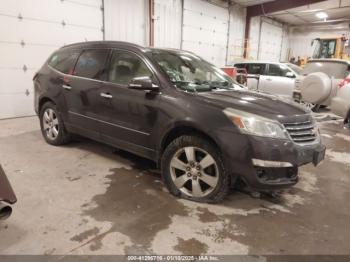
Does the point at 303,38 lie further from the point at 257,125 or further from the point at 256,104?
the point at 257,125

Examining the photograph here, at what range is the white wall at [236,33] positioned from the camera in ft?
43.5

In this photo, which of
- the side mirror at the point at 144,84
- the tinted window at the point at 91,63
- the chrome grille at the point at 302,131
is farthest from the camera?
the tinted window at the point at 91,63

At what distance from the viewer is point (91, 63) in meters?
3.62

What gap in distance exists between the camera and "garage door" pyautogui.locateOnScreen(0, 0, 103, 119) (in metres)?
6.11

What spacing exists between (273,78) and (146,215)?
834cm

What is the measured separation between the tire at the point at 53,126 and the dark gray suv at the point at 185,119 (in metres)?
0.27

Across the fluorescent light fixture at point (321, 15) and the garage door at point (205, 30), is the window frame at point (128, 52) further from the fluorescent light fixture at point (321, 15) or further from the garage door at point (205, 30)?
the fluorescent light fixture at point (321, 15)

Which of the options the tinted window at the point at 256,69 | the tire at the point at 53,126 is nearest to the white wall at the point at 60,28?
the tinted window at the point at 256,69

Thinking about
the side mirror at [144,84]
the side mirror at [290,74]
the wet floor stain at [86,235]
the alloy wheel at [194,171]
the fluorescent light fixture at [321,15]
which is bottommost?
the wet floor stain at [86,235]

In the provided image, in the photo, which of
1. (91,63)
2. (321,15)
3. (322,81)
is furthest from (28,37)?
(321,15)

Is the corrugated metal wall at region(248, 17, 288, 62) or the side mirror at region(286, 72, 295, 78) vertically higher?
the corrugated metal wall at region(248, 17, 288, 62)

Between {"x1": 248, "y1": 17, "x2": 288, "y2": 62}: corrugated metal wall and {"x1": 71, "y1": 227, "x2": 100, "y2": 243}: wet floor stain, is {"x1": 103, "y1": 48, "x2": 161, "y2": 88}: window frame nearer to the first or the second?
{"x1": 71, "y1": 227, "x2": 100, "y2": 243}: wet floor stain

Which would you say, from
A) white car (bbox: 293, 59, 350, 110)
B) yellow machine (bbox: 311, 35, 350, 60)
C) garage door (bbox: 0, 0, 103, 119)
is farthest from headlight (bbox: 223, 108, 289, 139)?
yellow machine (bbox: 311, 35, 350, 60)

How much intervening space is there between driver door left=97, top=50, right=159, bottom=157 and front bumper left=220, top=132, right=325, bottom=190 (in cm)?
88
